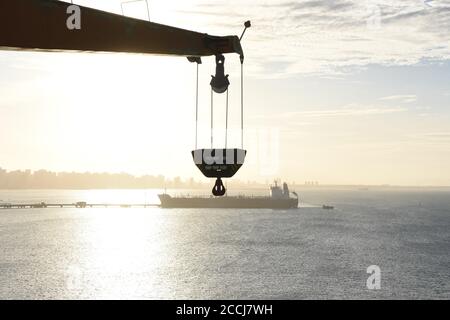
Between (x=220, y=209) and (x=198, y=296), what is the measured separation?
407ft

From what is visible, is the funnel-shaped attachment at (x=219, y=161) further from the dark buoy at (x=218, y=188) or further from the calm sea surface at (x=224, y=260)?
the calm sea surface at (x=224, y=260)

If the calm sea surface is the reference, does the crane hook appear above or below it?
above

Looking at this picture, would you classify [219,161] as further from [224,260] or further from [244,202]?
[244,202]

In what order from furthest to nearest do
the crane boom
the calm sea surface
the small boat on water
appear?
the small boat on water, the calm sea surface, the crane boom

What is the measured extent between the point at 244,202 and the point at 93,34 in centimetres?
16458

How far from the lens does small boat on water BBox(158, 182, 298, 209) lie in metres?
169

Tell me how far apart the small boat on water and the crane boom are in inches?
6261

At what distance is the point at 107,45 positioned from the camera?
830cm

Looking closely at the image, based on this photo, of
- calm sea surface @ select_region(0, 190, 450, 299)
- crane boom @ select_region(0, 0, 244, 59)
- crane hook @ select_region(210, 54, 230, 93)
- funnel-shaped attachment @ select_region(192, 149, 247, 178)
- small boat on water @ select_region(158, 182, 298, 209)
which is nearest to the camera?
crane boom @ select_region(0, 0, 244, 59)
